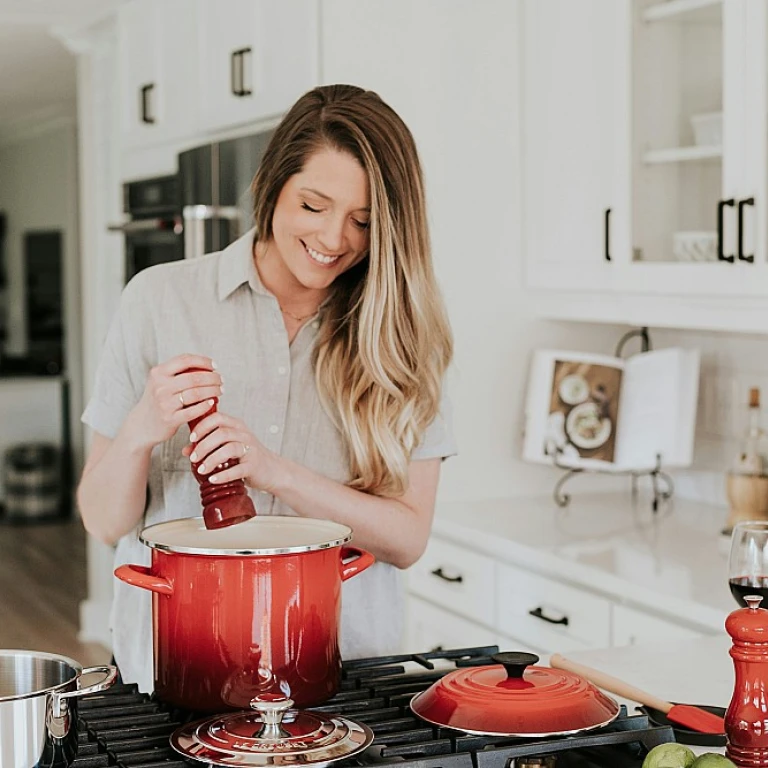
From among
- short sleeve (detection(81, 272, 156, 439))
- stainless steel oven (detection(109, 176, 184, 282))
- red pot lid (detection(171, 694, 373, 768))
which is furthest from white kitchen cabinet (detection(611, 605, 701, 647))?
stainless steel oven (detection(109, 176, 184, 282))

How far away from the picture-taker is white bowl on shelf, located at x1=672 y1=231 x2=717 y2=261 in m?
2.58

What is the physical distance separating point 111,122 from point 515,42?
6.90ft

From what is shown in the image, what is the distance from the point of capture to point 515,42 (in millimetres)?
3158

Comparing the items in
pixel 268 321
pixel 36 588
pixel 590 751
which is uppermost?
pixel 268 321

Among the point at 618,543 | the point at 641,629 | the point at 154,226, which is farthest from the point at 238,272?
the point at 154,226

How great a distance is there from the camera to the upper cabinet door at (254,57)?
3051mm

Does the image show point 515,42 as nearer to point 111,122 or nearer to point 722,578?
point 722,578

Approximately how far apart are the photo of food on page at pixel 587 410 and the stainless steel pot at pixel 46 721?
87.6 inches

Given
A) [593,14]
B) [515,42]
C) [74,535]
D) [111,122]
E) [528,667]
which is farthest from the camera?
[74,535]

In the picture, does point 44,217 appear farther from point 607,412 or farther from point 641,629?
point 641,629

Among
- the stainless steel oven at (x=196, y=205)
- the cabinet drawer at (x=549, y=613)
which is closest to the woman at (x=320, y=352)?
the cabinet drawer at (x=549, y=613)

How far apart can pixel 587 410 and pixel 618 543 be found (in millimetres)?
511

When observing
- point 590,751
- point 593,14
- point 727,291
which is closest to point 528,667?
point 590,751

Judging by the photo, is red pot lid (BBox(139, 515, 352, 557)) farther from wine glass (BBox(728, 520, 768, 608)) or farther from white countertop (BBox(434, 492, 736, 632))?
white countertop (BBox(434, 492, 736, 632))
